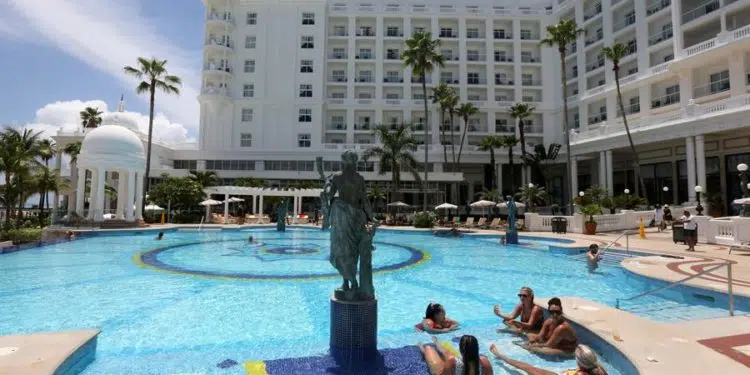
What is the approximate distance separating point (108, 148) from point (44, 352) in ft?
91.2

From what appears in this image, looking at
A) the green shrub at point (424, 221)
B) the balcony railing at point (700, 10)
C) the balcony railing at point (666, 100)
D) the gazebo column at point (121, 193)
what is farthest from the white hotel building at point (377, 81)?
the gazebo column at point (121, 193)

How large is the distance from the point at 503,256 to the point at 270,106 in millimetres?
41021

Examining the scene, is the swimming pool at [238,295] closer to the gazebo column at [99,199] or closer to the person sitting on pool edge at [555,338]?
the person sitting on pool edge at [555,338]

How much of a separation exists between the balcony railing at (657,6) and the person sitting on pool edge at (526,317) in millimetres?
41761

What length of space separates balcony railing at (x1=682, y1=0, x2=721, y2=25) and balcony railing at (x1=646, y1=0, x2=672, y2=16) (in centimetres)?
299

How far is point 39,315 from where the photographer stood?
25.8 ft

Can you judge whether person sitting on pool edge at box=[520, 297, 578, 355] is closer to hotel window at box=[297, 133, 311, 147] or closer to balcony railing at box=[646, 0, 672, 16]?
balcony railing at box=[646, 0, 672, 16]

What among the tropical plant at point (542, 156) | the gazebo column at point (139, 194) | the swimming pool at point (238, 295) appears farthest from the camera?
the tropical plant at point (542, 156)

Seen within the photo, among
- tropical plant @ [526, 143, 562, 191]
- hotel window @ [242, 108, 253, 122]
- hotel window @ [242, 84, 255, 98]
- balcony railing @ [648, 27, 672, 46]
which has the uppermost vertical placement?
balcony railing @ [648, 27, 672, 46]

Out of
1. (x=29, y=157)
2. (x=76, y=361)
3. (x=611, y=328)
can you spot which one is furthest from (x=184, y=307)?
(x=29, y=157)

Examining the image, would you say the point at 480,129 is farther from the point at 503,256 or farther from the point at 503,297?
the point at 503,297

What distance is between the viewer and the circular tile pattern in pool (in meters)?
12.3

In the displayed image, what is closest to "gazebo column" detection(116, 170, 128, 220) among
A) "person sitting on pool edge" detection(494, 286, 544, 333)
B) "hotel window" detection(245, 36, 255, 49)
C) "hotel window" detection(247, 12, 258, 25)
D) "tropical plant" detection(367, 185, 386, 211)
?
"tropical plant" detection(367, 185, 386, 211)

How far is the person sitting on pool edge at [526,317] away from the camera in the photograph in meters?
6.26
